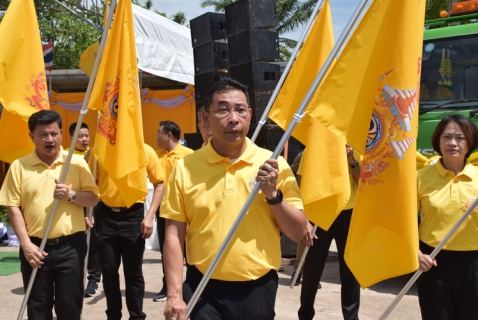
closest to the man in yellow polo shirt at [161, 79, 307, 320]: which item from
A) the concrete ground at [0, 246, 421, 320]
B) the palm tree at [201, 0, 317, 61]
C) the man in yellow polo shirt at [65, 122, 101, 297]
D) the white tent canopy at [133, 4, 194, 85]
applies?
the concrete ground at [0, 246, 421, 320]

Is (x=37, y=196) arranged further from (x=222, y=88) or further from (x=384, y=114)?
(x=384, y=114)

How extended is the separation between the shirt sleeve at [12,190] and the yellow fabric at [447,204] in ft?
9.42

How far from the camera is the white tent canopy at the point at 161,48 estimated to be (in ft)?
40.5

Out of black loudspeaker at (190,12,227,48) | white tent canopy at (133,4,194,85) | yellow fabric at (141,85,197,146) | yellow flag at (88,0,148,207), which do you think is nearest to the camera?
yellow flag at (88,0,148,207)

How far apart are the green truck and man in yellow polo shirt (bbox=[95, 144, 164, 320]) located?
10.8ft

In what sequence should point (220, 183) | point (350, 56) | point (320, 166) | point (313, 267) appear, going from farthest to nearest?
1. point (313, 267)
2. point (320, 166)
3. point (350, 56)
4. point (220, 183)

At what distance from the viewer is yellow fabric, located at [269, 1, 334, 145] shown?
524 cm

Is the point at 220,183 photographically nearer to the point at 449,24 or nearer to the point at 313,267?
the point at 313,267

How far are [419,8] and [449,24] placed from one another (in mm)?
4854

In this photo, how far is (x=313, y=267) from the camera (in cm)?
568

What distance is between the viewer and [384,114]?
3758 millimetres

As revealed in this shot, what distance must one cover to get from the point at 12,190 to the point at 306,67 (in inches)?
97.5

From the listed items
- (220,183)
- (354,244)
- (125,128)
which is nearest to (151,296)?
(125,128)

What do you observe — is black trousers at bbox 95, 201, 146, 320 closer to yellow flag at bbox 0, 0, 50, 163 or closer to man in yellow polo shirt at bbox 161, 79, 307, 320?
yellow flag at bbox 0, 0, 50, 163
